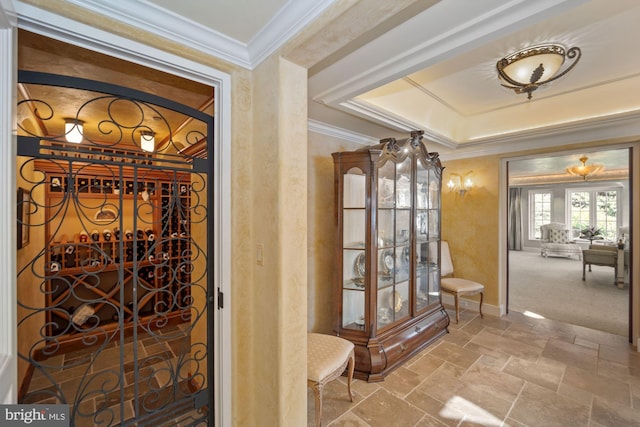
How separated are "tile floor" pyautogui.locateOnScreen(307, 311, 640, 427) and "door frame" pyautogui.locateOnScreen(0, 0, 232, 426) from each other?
1016 millimetres

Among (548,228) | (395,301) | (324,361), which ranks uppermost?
(548,228)

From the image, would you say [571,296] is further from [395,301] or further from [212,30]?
[212,30]

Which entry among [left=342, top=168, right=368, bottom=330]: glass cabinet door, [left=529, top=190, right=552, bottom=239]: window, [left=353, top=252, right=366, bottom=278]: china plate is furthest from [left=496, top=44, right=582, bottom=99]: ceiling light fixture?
[left=529, top=190, right=552, bottom=239]: window

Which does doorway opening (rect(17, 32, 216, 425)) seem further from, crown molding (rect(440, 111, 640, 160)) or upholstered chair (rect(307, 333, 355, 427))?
crown molding (rect(440, 111, 640, 160))

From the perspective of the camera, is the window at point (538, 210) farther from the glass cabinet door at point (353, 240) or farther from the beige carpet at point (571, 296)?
the glass cabinet door at point (353, 240)

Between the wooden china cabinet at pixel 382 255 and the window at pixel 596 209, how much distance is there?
9491 mm

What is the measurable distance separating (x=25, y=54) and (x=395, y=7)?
2011 millimetres

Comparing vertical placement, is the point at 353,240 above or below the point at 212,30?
below

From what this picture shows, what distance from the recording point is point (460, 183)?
423 cm

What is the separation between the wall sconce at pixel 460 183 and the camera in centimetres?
411

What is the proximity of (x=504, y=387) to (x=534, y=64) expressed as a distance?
8.58 ft

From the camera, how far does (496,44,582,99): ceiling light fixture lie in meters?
1.93

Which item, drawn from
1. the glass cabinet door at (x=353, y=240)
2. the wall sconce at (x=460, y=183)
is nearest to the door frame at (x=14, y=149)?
the glass cabinet door at (x=353, y=240)

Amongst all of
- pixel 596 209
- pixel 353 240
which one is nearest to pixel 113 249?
pixel 353 240
